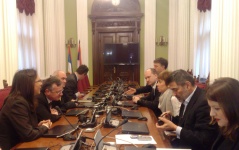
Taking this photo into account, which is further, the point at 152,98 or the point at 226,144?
the point at 152,98

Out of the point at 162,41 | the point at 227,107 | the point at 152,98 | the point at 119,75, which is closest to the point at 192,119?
the point at 227,107

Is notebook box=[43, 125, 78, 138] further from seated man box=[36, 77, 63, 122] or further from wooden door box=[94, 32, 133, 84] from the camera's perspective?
wooden door box=[94, 32, 133, 84]

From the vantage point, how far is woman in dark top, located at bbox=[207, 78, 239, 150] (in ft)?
4.69

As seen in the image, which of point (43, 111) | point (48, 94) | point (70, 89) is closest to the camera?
point (43, 111)

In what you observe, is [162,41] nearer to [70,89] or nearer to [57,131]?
[70,89]

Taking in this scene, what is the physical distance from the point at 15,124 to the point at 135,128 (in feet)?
3.47

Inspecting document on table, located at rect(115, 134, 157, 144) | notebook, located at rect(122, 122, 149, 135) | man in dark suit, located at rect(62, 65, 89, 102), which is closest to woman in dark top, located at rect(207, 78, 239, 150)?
document on table, located at rect(115, 134, 157, 144)

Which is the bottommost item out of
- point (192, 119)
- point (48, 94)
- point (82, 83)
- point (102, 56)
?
point (82, 83)

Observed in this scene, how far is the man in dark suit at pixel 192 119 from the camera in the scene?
2.02 meters

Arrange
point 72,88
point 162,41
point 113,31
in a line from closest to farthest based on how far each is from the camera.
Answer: point 72,88
point 162,41
point 113,31

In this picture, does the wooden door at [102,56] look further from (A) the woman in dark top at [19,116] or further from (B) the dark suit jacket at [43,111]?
(A) the woman in dark top at [19,116]

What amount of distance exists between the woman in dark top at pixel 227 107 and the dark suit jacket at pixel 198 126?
1.50 ft

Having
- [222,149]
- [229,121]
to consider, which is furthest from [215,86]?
[222,149]

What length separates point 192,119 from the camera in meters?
2.19
